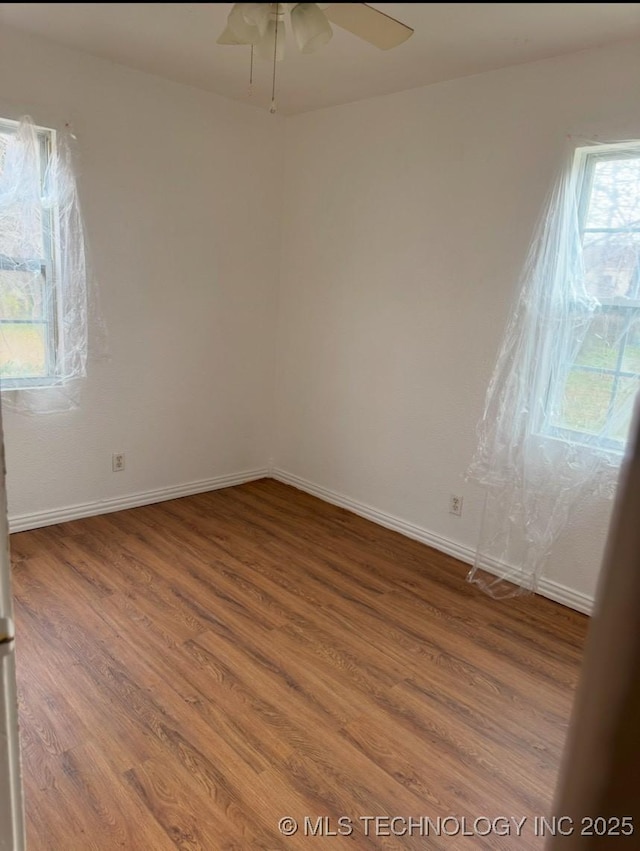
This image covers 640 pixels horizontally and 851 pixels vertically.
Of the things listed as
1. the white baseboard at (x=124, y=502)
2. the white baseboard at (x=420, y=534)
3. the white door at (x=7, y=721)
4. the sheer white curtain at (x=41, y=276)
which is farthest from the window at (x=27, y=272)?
the white door at (x=7, y=721)

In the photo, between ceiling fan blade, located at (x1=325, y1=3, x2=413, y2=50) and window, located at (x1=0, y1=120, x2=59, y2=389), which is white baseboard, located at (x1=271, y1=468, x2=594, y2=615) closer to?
window, located at (x1=0, y1=120, x2=59, y2=389)

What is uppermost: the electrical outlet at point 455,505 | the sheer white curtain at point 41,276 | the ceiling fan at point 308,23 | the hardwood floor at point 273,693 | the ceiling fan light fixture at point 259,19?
the ceiling fan at point 308,23

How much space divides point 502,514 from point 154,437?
2.13 meters

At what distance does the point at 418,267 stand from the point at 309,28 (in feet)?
6.40

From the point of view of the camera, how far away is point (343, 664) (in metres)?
2.25

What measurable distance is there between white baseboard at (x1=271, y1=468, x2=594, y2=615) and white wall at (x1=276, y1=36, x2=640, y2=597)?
0.03 m

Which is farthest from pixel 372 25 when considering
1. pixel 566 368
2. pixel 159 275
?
pixel 159 275

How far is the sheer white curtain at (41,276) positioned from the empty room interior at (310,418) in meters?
0.01

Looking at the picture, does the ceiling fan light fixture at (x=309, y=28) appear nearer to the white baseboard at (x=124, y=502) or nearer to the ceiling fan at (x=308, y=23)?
the ceiling fan at (x=308, y=23)

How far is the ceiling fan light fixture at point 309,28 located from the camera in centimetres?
115

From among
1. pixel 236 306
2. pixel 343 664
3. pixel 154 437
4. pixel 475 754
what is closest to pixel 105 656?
pixel 343 664

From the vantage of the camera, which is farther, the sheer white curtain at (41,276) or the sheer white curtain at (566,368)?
the sheer white curtain at (41,276)

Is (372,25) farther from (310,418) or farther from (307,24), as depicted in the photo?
(310,418)

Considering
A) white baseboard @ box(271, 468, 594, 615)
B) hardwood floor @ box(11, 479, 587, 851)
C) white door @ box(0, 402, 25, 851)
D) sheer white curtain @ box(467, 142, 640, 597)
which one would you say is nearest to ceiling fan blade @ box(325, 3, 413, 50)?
white door @ box(0, 402, 25, 851)
